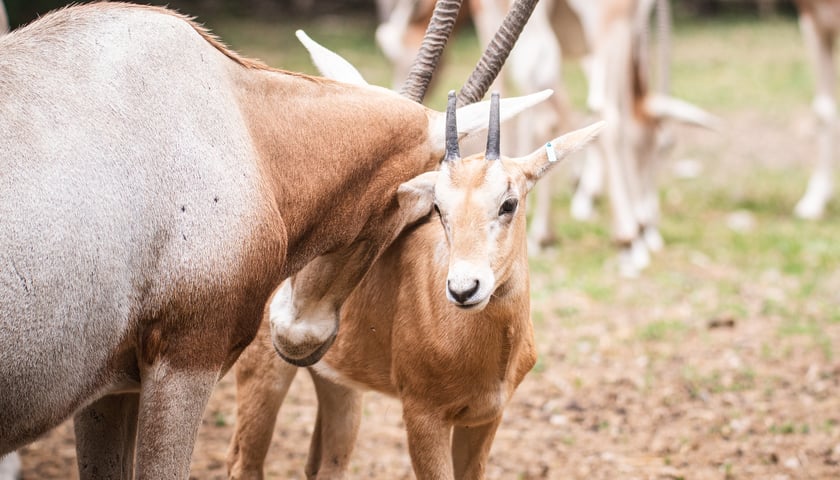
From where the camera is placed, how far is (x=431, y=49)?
14.4ft

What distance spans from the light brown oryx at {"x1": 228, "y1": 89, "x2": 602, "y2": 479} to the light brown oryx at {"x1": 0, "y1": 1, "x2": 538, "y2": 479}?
31 cm

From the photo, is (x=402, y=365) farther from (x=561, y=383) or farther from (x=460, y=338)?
(x=561, y=383)

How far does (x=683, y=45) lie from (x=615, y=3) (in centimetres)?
1207

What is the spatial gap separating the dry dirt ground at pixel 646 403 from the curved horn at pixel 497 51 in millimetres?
2021

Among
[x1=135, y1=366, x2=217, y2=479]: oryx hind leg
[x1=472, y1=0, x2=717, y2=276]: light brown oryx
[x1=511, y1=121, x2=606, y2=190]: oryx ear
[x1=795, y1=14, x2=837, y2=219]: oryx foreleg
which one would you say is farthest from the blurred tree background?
[x1=135, y1=366, x2=217, y2=479]: oryx hind leg

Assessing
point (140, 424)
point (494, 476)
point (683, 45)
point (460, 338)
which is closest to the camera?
point (140, 424)

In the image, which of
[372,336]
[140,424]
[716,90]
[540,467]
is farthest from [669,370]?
[716,90]

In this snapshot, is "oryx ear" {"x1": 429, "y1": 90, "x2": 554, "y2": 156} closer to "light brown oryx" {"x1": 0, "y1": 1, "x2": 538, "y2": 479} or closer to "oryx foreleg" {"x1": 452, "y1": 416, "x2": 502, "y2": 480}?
"light brown oryx" {"x1": 0, "y1": 1, "x2": 538, "y2": 479}

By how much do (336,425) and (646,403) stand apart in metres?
2.28

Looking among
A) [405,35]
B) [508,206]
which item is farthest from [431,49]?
[405,35]

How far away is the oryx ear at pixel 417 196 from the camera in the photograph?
152 inches

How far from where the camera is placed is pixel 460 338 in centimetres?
412

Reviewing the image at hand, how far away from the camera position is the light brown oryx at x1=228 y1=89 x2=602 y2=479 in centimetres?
374

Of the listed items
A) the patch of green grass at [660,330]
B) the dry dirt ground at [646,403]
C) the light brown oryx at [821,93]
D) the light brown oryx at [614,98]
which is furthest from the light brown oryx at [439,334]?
the light brown oryx at [821,93]
